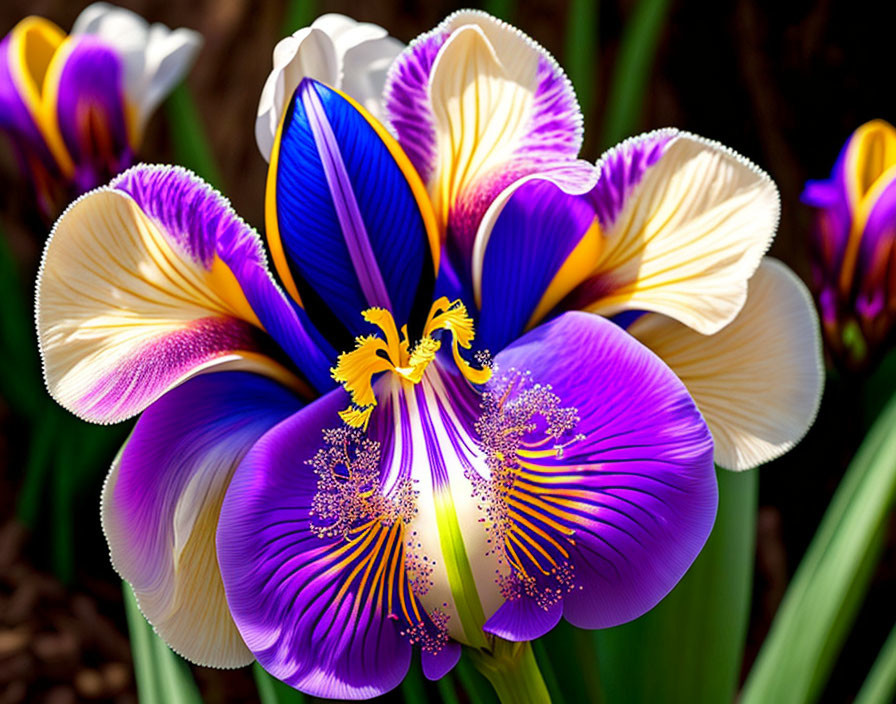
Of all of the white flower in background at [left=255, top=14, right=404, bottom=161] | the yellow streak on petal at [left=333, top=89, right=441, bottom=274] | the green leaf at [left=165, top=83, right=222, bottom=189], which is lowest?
the green leaf at [left=165, top=83, right=222, bottom=189]

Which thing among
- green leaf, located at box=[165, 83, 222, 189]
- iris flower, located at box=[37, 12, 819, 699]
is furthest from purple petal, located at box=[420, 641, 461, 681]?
green leaf, located at box=[165, 83, 222, 189]

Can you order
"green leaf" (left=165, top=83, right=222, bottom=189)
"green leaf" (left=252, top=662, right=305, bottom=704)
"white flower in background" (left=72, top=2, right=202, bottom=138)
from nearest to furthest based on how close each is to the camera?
1. "green leaf" (left=252, top=662, right=305, bottom=704)
2. "white flower in background" (left=72, top=2, right=202, bottom=138)
3. "green leaf" (left=165, top=83, right=222, bottom=189)

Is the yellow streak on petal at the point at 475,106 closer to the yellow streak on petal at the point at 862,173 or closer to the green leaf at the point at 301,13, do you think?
the yellow streak on petal at the point at 862,173

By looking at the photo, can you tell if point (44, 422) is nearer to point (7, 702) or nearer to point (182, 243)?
point (7, 702)

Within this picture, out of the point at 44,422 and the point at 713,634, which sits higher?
the point at 713,634

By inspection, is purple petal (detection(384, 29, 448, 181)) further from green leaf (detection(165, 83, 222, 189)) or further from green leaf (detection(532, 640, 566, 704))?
green leaf (detection(165, 83, 222, 189))

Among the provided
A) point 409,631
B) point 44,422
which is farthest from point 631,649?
point 44,422
